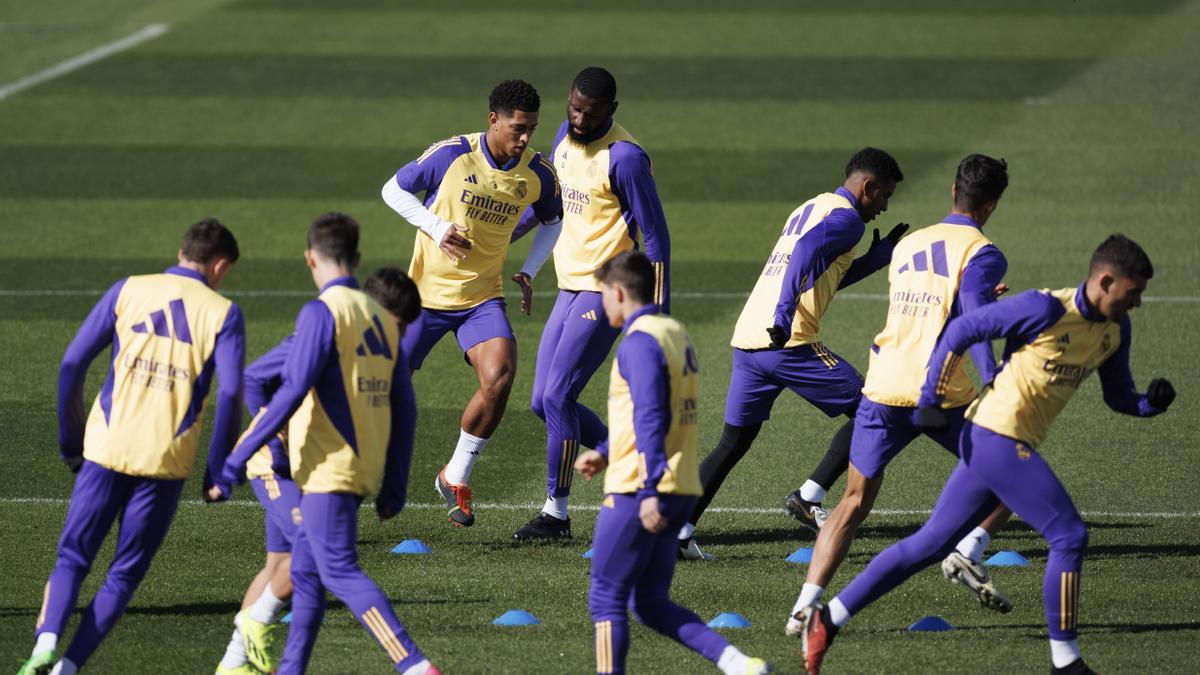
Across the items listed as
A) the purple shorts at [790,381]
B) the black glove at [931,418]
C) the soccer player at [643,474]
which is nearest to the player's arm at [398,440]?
the soccer player at [643,474]

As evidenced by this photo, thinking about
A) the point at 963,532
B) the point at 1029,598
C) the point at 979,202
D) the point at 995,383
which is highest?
the point at 979,202

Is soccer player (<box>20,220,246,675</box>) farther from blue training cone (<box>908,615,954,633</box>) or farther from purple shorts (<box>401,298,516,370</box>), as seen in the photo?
blue training cone (<box>908,615,954,633</box>)

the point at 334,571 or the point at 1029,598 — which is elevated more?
the point at 334,571

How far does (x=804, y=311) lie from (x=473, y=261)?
1.94 meters

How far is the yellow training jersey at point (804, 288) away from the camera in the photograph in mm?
9000

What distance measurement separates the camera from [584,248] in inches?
380

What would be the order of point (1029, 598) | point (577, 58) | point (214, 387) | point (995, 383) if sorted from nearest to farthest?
point (995, 383) < point (1029, 598) < point (214, 387) < point (577, 58)

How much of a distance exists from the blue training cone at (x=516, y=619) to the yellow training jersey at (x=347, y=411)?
1516mm

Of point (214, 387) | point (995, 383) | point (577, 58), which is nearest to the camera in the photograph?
point (995, 383)

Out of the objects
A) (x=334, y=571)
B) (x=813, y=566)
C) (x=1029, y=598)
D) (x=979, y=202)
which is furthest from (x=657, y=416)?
(x=1029, y=598)

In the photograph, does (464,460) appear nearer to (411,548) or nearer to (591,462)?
(411,548)

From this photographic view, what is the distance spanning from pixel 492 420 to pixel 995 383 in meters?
3.41

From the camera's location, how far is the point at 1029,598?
8.57m

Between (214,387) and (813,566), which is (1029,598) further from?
(214,387)
